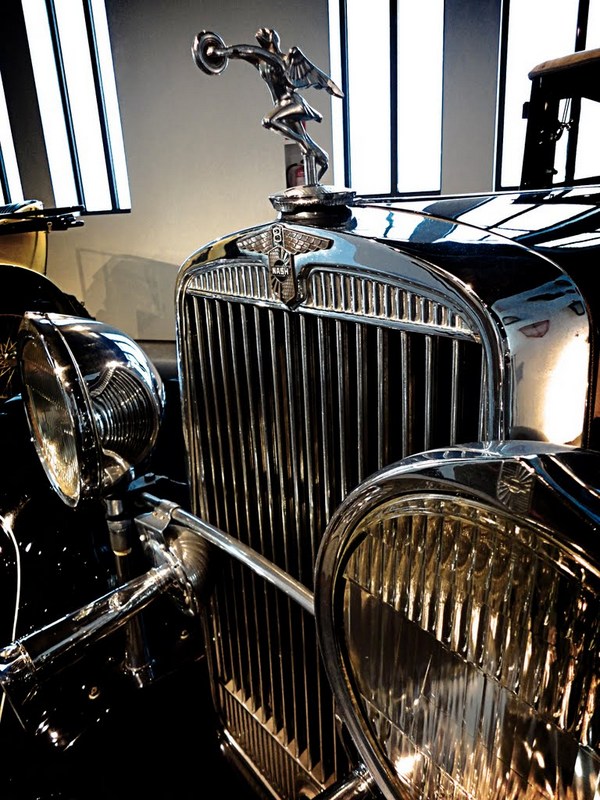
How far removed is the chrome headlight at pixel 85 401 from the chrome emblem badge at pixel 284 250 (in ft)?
1.15

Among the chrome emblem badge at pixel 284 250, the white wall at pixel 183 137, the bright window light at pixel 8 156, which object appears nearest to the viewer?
the chrome emblem badge at pixel 284 250

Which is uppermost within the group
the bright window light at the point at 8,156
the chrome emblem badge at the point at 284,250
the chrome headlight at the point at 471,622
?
the bright window light at the point at 8,156

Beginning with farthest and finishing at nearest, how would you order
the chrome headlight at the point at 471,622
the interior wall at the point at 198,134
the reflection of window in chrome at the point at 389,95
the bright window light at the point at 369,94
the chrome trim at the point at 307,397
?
the bright window light at the point at 369,94 < the reflection of window in chrome at the point at 389,95 < the interior wall at the point at 198,134 < the chrome trim at the point at 307,397 < the chrome headlight at the point at 471,622

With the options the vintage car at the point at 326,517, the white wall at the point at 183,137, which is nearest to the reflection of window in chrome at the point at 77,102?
the white wall at the point at 183,137

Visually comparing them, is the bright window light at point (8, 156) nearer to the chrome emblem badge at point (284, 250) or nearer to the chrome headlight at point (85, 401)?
the chrome headlight at point (85, 401)

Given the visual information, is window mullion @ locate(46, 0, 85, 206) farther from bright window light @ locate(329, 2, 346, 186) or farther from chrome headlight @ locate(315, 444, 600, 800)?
chrome headlight @ locate(315, 444, 600, 800)

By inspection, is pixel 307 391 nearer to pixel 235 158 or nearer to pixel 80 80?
pixel 235 158

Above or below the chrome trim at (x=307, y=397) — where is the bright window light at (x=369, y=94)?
above

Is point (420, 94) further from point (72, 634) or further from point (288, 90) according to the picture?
Result: point (72, 634)

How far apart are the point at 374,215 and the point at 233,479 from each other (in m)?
0.56

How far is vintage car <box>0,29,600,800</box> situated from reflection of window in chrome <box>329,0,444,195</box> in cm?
425

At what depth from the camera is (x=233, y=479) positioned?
1178mm

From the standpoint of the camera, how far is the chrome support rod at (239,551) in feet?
3.15

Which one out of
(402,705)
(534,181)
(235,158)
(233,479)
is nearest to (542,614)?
(402,705)
